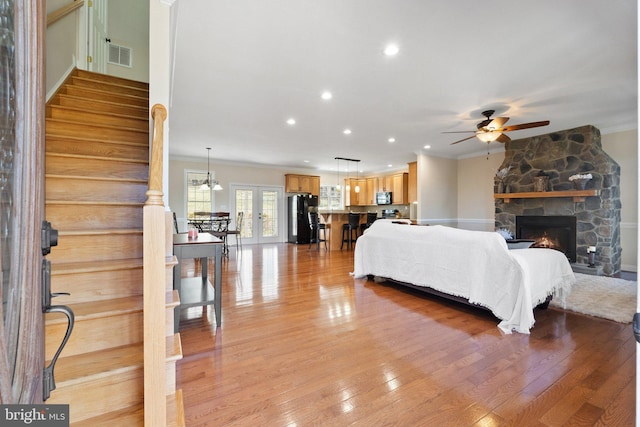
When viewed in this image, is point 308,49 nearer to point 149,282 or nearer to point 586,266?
→ point 149,282

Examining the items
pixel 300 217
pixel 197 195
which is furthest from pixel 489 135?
pixel 197 195

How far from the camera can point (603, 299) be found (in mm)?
3389

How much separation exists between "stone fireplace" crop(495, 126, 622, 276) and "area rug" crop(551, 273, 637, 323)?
87 cm

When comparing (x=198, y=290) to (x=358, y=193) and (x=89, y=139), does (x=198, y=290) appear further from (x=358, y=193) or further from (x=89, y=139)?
(x=358, y=193)

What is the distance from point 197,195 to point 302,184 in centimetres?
334

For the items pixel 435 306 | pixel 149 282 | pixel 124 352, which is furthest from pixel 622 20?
pixel 124 352

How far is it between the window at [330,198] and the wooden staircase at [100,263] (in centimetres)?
783

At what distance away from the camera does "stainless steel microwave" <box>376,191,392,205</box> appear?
9298mm

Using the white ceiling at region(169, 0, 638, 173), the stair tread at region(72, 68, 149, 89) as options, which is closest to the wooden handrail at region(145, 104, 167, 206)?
the white ceiling at region(169, 0, 638, 173)

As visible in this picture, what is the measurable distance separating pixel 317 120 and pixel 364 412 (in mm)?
4222

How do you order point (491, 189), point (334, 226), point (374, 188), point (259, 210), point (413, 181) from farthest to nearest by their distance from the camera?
point (374, 188) → point (259, 210) → point (413, 181) → point (334, 226) → point (491, 189)

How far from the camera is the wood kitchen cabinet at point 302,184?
31.1ft

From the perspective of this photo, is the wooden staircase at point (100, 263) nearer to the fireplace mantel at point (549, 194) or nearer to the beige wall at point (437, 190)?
the beige wall at point (437, 190)

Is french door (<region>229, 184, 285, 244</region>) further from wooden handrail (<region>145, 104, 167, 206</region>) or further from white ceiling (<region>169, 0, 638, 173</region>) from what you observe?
wooden handrail (<region>145, 104, 167, 206</region>)
